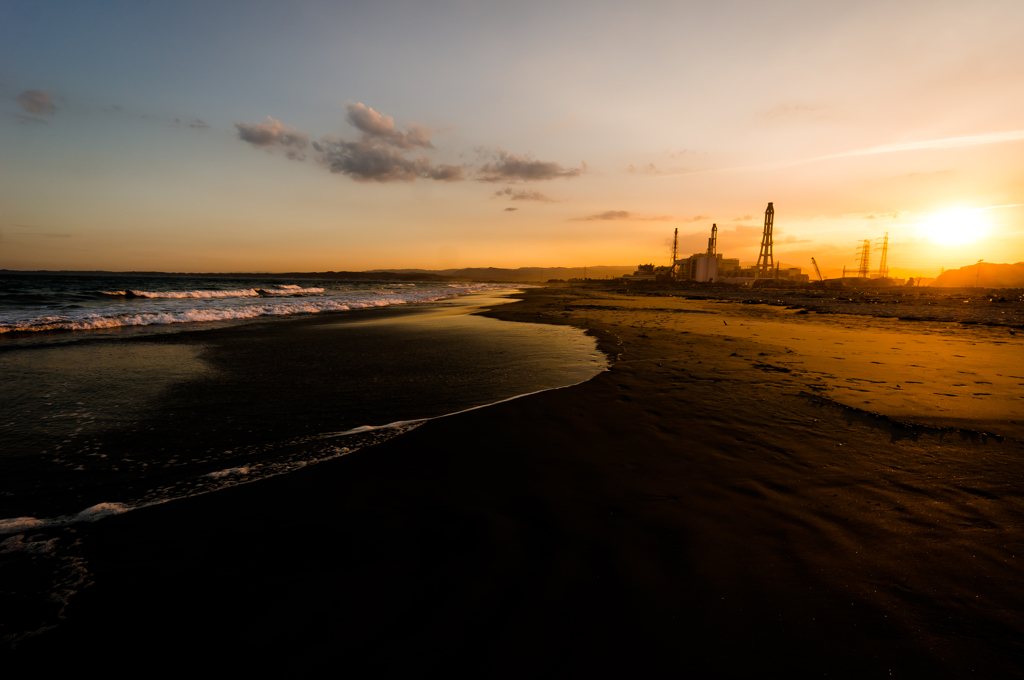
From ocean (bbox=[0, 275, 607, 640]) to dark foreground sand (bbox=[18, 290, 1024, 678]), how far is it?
0.40 metres

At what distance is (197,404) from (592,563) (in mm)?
6292

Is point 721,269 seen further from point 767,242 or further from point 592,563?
point 592,563

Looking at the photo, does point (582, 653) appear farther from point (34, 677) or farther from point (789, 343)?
point (789, 343)

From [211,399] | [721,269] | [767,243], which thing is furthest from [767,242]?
[211,399]

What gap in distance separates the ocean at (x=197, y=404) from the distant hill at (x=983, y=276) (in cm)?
13230

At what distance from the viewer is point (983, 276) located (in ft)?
345

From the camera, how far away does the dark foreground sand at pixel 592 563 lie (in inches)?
82.0

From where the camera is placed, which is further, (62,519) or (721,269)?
(721,269)

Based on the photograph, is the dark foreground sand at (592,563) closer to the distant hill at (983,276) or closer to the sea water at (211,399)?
the sea water at (211,399)

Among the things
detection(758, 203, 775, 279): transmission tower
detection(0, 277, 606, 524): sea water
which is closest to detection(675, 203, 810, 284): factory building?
detection(758, 203, 775, 279): transmission tower

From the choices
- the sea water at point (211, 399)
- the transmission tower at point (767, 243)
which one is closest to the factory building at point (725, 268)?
the transmission tower at point (767, 243)

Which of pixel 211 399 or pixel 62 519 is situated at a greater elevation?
pixel 211 399

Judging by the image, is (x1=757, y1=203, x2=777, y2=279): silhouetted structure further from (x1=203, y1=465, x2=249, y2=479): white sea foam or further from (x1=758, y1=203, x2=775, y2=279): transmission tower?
(x1=203, y1=465, x2=249, y2=479): white sea foam

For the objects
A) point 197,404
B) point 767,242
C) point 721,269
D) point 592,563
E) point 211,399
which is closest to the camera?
point 592,563
